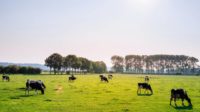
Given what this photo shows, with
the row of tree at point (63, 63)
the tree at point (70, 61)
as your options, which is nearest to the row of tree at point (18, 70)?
the row of tree at point (63, 63)

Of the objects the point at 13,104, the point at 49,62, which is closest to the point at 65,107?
the point at 13,104

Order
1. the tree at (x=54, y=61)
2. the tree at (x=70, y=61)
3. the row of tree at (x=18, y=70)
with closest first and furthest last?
the row of tree at (x=18, y=70) → the tree at (x=54, y=61) → the tree at (x=70, y=61)

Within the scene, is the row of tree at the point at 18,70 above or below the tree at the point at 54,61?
below

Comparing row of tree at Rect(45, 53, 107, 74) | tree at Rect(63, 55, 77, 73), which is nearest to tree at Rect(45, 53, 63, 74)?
row of tree at Rect(45, 53, 107, 74)

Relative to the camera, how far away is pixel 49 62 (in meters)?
172

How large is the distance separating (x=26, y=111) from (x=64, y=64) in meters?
160

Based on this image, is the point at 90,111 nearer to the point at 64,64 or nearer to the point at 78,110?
the point at 78,110

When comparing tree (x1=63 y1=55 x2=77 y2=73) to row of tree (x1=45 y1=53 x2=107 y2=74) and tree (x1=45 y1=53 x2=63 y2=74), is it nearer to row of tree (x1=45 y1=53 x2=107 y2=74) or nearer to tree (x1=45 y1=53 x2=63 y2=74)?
row of tree (x1=45 y1=53 x2=107 y2=74)

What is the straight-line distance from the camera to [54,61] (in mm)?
172750

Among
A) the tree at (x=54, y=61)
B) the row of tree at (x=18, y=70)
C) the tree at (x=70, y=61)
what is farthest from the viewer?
the tree at (x=70, y=61)

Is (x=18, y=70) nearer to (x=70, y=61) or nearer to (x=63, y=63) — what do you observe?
(x=63, y=63)

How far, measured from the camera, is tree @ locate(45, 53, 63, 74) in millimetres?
171750

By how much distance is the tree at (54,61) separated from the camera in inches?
6762

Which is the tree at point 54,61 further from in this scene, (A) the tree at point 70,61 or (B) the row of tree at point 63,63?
(A) the tree at point 70,61
